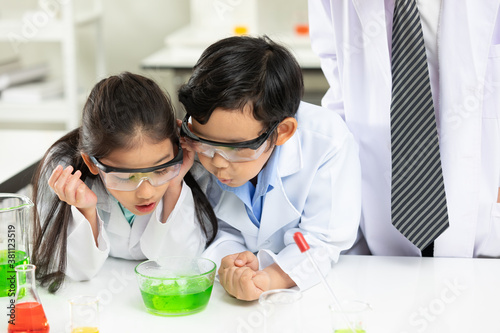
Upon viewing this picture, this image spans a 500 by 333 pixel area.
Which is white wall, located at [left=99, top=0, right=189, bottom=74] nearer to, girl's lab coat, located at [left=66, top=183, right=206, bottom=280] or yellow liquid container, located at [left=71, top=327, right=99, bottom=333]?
girl's lab coat, located at [left=66, top=183, right=206, bottom=280]

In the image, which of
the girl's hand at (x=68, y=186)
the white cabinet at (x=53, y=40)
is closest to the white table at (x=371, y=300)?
the girl's hand at (x=68, y=186)

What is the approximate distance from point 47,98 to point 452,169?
2.99 meters

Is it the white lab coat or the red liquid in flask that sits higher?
the white lab coat

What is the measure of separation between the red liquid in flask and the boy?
41 cm

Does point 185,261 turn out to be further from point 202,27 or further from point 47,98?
point 202,27

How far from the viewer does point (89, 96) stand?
150cm

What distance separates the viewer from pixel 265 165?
1.62 meters

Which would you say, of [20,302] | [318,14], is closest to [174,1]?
[318,14]

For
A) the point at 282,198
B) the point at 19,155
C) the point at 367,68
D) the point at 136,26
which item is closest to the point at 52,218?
the point at 282,198

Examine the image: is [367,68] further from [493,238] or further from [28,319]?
[28,319]

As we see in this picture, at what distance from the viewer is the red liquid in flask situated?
1.28 metres

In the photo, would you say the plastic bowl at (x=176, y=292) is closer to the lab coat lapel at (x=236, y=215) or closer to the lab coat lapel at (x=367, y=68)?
the lab coat lapel at (x=236, y=215)

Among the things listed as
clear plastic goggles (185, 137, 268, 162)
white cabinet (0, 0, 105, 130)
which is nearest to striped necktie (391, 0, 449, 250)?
clear plastic goggles (185, 137, 268, 162)

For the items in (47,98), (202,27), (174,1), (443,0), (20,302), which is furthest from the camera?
(174,1)
